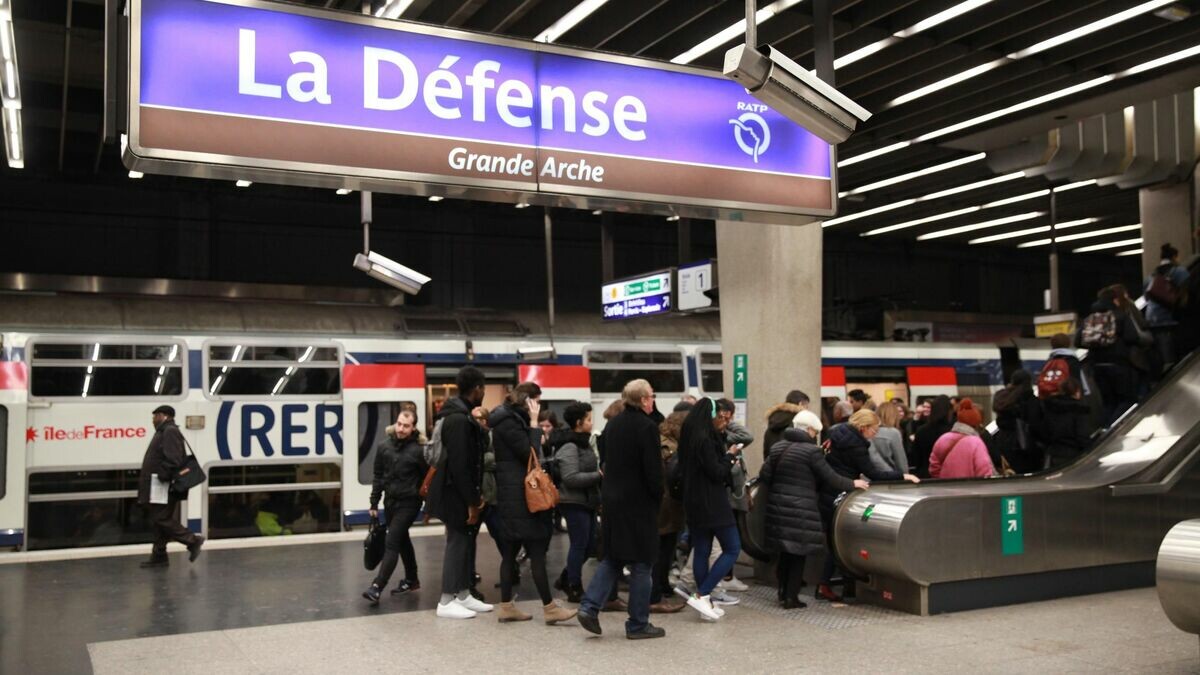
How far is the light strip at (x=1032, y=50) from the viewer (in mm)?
9477

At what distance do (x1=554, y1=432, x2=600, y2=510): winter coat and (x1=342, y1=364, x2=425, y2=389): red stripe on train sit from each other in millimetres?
6322

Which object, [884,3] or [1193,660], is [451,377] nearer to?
[884,3]

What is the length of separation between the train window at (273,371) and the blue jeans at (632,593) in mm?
7487

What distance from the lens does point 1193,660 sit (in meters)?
6.25

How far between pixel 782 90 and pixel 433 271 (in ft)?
65.9

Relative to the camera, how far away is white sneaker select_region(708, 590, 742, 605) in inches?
336

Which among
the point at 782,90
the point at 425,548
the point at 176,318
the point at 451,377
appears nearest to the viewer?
the point at 782,90

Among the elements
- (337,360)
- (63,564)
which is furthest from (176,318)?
(63,564)

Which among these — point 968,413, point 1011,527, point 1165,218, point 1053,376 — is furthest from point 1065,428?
point 1165,218

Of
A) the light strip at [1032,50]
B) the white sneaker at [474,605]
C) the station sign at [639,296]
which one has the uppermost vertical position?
the light strip at [1032,50]

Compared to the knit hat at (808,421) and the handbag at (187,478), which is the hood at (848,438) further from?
the handbag at (187,478)

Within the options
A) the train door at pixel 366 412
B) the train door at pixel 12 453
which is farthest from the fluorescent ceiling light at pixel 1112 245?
the train door at pixel 12 453

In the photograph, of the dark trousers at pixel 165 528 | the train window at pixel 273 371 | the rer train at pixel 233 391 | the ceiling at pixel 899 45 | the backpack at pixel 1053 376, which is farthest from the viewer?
the train window at pixel 273 371

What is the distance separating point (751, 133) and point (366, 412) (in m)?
9.08
